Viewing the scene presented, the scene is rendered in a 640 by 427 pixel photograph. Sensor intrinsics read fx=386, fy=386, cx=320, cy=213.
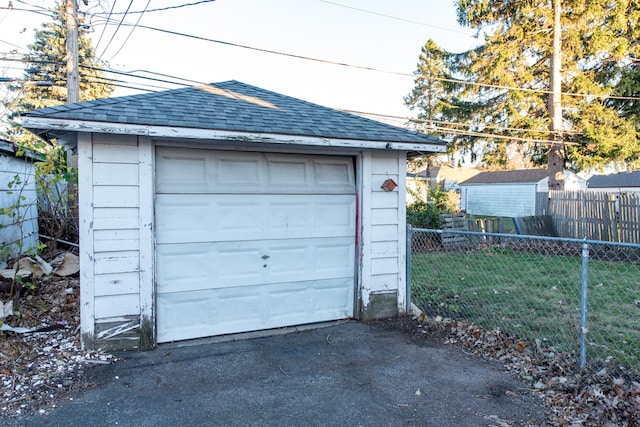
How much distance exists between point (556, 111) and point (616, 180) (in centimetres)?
1972

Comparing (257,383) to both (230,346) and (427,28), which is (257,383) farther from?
(427,28)

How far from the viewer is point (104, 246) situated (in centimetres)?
411

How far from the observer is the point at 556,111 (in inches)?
547

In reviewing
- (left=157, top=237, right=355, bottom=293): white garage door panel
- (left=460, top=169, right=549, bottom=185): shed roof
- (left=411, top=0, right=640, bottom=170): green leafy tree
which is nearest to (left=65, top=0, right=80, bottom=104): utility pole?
(left=157, top=237, right=355, bottom=293): white garage door panel

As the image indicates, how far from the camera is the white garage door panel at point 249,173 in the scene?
14.8 ft

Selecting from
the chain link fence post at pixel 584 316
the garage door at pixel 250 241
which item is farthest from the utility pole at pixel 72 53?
the chain link fence post at pixel 584 316

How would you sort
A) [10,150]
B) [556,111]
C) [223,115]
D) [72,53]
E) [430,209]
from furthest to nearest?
1. [556,111]
2. [430,209]
3. [72,53]
4. [10,150]
5. [223,115]

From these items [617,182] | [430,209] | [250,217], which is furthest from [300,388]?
[617,182]

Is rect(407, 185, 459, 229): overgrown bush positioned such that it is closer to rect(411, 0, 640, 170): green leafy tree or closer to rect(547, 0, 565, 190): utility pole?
rect(411, 0, 640, 170): green leafy tree

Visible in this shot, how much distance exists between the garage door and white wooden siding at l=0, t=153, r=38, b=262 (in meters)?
3.28

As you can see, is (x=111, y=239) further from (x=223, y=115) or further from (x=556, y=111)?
(x=556, y=111)

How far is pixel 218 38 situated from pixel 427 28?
7452 mm

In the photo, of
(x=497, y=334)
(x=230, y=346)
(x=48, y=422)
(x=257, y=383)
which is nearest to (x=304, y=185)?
(x=230, y=346)

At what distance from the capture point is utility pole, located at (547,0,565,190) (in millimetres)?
13391
